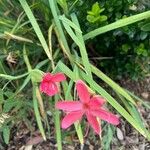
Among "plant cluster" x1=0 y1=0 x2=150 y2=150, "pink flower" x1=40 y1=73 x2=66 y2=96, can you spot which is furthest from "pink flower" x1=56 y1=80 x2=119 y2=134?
"plant cluster" x1=0 y1=0 x2=150 y2=150

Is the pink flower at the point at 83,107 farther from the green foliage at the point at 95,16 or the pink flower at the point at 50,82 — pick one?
Answer: the green foliage at the point at 95,16

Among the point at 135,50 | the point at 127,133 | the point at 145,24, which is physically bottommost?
the point at 127,133

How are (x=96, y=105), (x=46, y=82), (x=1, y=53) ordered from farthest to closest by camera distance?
(x=1, y=53) → (x=46, y=82) → (x=96, y=105)

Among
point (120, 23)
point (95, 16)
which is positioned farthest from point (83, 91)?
point (95, 16)

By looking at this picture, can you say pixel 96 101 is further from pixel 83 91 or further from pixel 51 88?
pixel 51 88

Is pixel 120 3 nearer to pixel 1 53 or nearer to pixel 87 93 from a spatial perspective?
pixel 1 53

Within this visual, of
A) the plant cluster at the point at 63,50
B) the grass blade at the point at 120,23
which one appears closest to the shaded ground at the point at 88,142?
the plant cluster at the point at 63,50

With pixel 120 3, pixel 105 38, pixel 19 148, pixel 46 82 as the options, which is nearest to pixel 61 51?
pixel 105 38

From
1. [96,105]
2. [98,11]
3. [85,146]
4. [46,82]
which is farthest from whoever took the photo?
[85,146]

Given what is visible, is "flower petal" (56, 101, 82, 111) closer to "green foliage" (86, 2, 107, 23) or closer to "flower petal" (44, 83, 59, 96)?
"flower petal" (44, 83, 59, 96)
